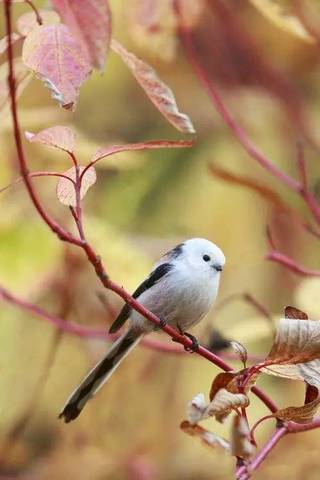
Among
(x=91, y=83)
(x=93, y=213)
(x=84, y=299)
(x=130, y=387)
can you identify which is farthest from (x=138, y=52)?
(x=130, y=387)

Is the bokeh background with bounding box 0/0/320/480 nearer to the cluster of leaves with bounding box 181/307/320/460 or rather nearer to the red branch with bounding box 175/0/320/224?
the red branch with bounding box 175/0/320/224

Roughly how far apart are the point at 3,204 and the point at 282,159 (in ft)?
3.62

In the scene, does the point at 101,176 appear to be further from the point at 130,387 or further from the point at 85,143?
the point at 85,143

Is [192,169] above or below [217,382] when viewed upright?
below

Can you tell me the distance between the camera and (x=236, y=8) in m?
2.81

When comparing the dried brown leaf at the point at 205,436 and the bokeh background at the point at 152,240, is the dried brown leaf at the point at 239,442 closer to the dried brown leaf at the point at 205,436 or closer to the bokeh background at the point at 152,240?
the dried brown leaf at the point at 205,436

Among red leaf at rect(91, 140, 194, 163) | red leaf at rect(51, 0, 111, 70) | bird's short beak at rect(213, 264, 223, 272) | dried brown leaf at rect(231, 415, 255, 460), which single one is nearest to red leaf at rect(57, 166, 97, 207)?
red leaf at rect(91, 140, 194, 163)

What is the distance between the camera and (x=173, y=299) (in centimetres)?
154

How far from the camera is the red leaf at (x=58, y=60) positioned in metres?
0.94

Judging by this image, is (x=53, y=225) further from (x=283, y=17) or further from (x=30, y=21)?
(x=283, y=17)

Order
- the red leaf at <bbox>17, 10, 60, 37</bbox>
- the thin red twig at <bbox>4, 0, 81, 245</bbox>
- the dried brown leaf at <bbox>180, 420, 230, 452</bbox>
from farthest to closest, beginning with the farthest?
the red leaf at <bbox>17, 10, 60, 37</bbox>, the dried brown leaf at <bbox>180, 420, 230, 452</bbox>, the thin red twig at <bbox>4, 0, 81, 245</bbox>

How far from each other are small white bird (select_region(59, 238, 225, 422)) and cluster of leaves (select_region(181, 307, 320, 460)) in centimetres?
50

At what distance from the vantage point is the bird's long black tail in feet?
4.64

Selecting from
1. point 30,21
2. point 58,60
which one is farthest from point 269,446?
point 30,21
